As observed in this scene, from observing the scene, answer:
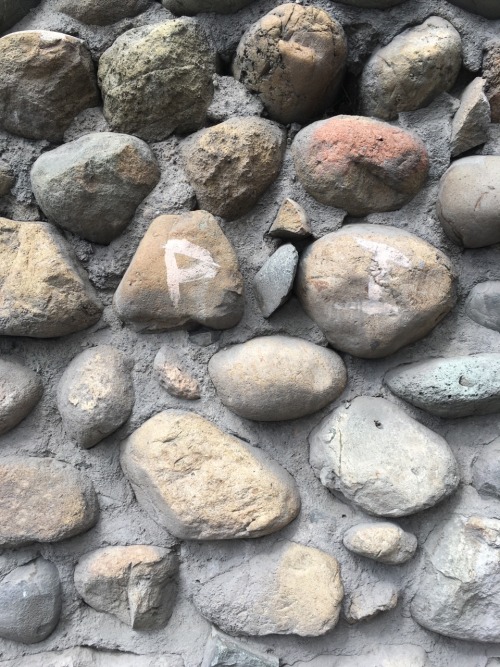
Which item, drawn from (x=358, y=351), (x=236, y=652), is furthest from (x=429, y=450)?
(x=236, y=652)

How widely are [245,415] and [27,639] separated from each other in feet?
1.26

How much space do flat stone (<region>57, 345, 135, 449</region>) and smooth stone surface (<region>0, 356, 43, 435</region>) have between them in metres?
0.03

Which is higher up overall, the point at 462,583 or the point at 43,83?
the point at 43,83

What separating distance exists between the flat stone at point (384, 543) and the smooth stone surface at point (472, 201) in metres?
0.37

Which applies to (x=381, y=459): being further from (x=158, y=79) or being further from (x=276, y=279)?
(x=158, y=79)

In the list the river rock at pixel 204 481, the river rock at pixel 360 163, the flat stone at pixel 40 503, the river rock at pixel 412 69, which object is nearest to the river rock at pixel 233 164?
the river rock at pixel 360 163

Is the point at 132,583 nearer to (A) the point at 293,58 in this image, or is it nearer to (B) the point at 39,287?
(B) the point at 39,287

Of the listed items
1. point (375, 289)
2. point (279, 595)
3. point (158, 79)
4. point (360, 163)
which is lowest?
point (279, 595)

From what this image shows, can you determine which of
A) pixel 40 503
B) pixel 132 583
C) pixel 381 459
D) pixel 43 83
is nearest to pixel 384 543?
pixel 381 459

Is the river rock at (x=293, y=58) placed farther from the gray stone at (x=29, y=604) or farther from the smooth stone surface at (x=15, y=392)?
the gray stone at (x=29, y=604)

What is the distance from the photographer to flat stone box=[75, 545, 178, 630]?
0.61 metres

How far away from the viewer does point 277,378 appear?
615 millimetres

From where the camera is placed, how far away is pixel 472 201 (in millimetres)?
620

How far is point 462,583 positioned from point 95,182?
2.15 ft
